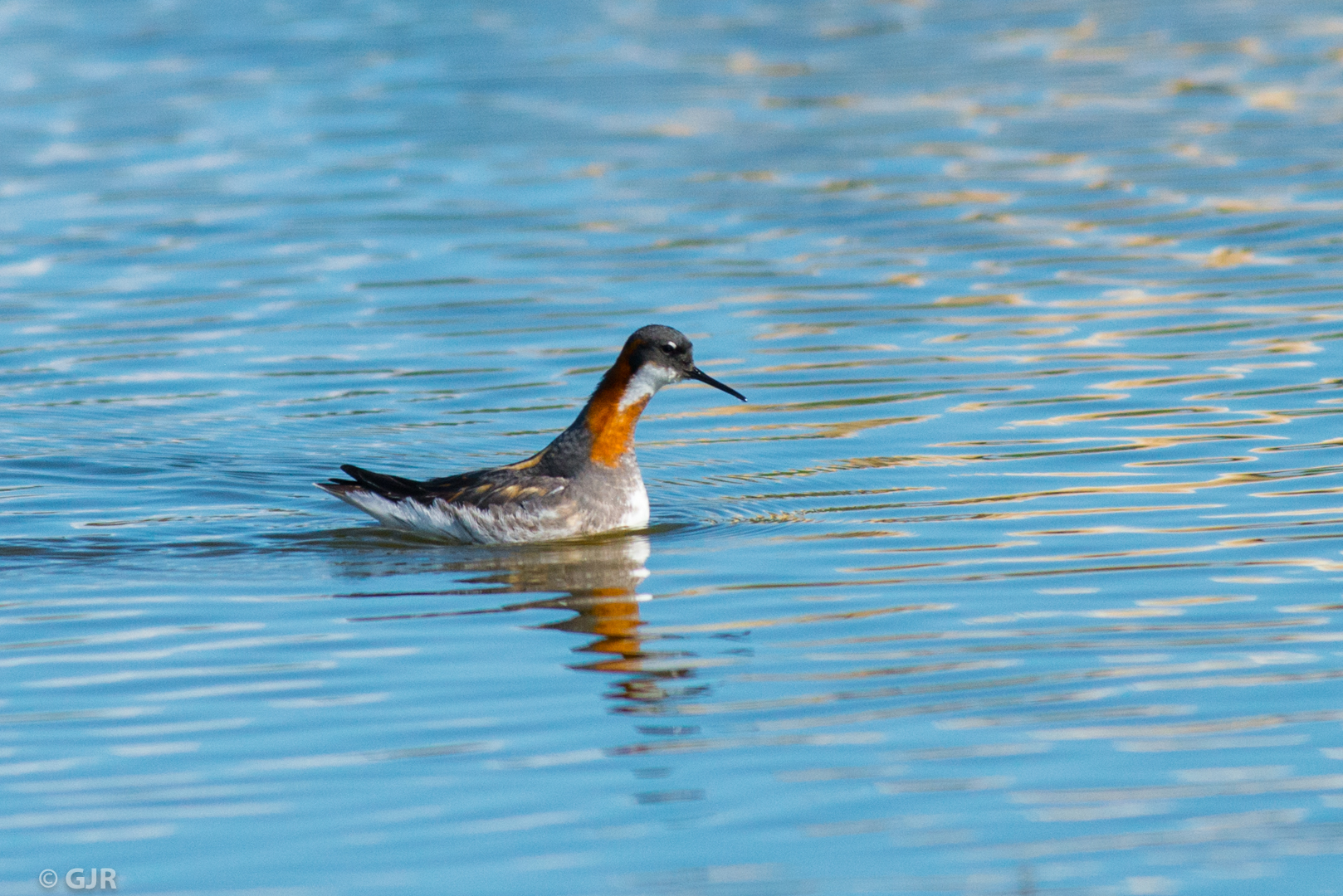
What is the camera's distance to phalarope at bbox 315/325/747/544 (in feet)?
39.9

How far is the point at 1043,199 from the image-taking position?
21.1m

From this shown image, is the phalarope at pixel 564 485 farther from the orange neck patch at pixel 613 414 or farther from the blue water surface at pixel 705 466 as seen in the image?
the blue water surface at pixel 705 466

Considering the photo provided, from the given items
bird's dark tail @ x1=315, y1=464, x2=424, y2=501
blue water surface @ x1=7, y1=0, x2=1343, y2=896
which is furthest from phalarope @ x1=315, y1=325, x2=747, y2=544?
blue water surface @ x1=7, y1=0, x2=1343, y2=896

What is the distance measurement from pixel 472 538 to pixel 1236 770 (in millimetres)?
5455

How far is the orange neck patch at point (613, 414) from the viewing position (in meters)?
12.7

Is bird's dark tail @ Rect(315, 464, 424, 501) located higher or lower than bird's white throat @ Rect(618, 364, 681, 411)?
lower

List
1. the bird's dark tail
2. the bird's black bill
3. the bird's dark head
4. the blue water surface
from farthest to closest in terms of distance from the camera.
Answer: the bird's dark head → the bird's black bill → the bird's dark tail → the blue water surface

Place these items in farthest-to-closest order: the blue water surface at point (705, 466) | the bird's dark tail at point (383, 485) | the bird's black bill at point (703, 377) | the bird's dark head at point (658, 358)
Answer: the bird's dark head at point (658, 358)
the bird's black bill at point (703, 377)
the bird's dark tail at point (383, 485)
the blue water surface at point (705, 466)

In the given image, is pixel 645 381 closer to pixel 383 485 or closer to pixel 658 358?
pixel 658 358

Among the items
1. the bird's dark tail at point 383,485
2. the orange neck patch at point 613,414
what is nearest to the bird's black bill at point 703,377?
Answer: the orange neck patch at point 613,414

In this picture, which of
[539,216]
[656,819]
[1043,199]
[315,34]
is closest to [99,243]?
[539,216]

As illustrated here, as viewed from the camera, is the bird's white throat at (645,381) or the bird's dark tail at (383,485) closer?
the bird's dark tail at (383,485)

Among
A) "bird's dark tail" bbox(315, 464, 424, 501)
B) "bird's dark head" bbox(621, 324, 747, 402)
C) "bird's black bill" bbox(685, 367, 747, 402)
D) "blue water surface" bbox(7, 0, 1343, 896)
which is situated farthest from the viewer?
"bird's dark head" bbox(621, 324, 747, 402)

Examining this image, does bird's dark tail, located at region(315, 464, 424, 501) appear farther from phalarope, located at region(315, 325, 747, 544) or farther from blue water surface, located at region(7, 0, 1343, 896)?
blue water surface, located at region(7, 0, 1343, 896)
